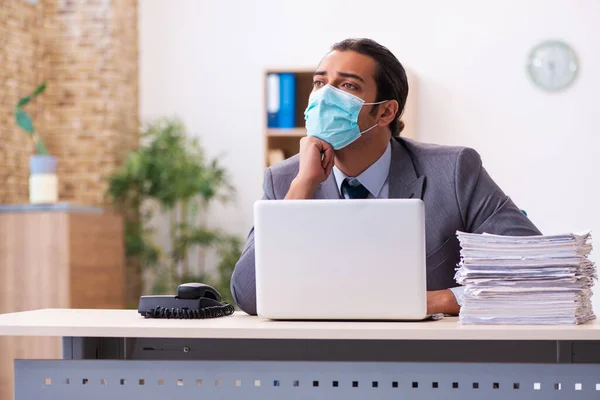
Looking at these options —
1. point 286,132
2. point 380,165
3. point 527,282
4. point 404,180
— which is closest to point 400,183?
point 404,180

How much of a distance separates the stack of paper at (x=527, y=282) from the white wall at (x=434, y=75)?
348 centimetres

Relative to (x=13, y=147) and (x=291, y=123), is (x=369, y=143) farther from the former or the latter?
(x=13, y=147)

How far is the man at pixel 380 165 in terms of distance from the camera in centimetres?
242

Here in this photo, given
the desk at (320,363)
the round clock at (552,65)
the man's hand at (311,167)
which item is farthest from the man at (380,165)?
the round clock at (552,65)

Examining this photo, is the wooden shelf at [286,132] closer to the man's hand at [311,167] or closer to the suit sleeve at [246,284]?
the man's hand at [311,167]

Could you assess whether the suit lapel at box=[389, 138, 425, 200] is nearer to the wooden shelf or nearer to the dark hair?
the dark hair

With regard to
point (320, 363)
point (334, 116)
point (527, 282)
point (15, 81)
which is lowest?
point (320, 363)

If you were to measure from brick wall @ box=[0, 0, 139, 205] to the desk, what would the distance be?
12.0 feet

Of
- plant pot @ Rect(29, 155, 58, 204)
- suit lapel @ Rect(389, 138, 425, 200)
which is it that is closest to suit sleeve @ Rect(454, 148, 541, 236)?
suit lapel @ Rect(389, 138, 425, 200)

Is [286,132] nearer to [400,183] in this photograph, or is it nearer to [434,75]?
[434,75]

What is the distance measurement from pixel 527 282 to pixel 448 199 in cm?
69

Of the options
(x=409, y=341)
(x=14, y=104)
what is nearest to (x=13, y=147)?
(x=14, y=104)

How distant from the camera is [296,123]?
5.09m

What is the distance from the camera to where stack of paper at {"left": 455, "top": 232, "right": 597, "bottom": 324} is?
1.76 m
